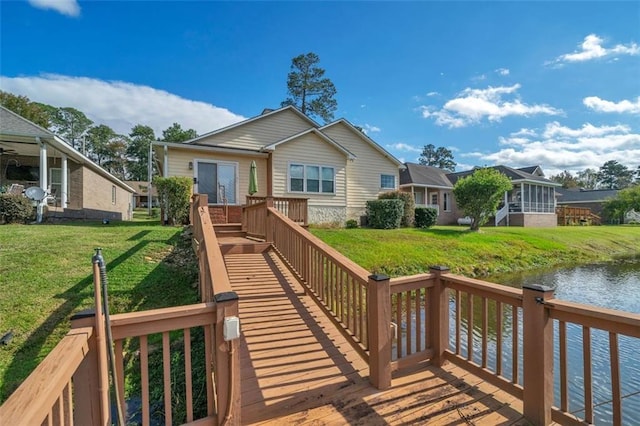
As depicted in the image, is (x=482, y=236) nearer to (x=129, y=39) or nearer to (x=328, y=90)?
(x=129, y=39)

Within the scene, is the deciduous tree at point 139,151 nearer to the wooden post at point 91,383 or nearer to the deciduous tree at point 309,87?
the deciduous tree at point 309,87

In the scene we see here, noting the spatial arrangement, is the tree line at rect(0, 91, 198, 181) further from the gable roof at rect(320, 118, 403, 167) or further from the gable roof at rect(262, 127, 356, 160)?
the gable roof at rect(262, 127, 356, 160)

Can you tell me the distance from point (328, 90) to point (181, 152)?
21.3m

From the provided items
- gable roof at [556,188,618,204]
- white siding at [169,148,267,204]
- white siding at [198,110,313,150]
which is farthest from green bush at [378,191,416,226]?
gable roof at [556,188,618,204]

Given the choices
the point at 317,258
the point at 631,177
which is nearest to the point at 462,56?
the point at 317,258

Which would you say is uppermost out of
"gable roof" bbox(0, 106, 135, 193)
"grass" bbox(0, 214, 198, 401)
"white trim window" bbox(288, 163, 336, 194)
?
"gable roof" bbox(0, 106, 135, 193)

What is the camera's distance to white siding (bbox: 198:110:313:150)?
1427 cm

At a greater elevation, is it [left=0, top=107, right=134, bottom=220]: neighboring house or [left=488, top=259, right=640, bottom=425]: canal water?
[left=0, top=107, right=134, bottom=220]: neighboring house

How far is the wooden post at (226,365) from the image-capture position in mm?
2141

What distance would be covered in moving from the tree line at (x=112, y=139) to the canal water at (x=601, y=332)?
4717 cm

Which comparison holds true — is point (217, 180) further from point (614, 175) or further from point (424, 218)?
point (614, 175)

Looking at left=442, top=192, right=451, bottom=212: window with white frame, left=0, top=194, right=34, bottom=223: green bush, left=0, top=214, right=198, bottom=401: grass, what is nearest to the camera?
left=0, top=214, right=198, bottom=401: grass


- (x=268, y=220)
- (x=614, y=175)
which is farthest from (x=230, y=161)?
(x=614, y=175)

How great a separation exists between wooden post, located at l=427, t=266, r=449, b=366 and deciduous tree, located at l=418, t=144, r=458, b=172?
2433 inches
